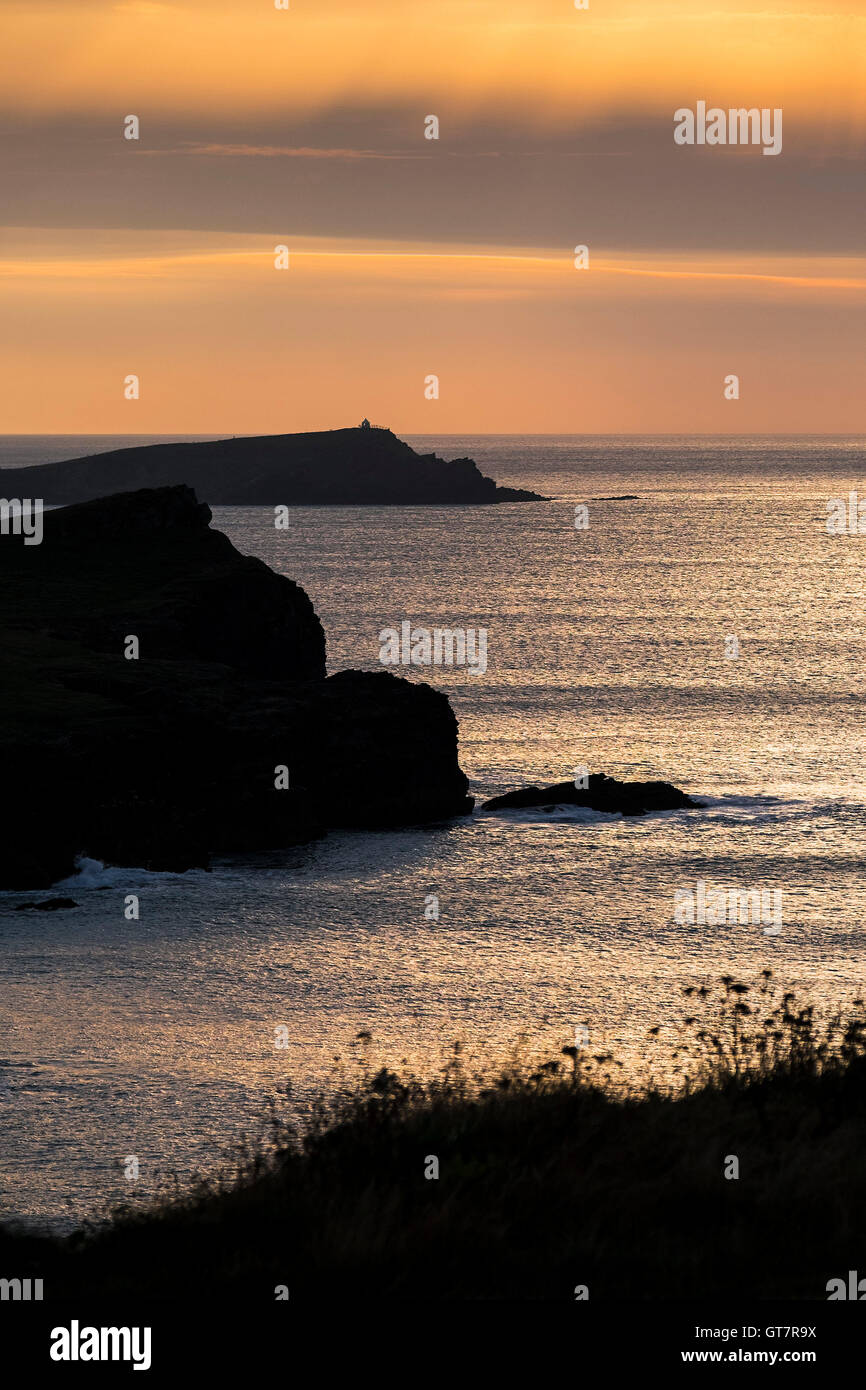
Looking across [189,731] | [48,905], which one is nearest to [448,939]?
[48,905]

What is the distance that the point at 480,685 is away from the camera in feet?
284

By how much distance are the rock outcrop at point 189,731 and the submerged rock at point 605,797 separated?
2.31 m

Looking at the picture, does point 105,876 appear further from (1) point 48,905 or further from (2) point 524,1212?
(2) point 524,1212

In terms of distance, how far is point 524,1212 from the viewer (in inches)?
486

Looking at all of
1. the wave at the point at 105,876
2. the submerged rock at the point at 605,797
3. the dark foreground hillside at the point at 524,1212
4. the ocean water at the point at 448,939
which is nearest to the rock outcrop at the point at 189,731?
the wave at the point at 105,876

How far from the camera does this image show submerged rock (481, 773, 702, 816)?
5581cm

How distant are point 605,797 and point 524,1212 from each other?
145 feet

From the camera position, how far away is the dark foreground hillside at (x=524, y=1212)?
11344 mm

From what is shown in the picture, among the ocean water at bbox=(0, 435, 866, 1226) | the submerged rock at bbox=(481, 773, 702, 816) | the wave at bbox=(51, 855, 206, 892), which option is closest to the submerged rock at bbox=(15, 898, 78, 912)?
the ocean water at bbox=(0, 435, 866, 1226)

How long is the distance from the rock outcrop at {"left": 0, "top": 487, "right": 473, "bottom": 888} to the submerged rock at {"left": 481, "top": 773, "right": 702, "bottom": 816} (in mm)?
2307

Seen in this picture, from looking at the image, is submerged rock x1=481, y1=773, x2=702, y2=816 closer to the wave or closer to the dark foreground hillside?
the wave

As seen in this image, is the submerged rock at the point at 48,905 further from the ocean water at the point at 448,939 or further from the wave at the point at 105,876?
the wave at the point at 105,876

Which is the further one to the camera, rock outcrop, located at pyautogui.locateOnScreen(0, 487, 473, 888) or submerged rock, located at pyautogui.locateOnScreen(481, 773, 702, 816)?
submerged rock, located at pyautogui.locateOnScreen(481, 773, 702, 816)

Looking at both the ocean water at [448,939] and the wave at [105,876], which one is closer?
the ocean water at [448,939]
